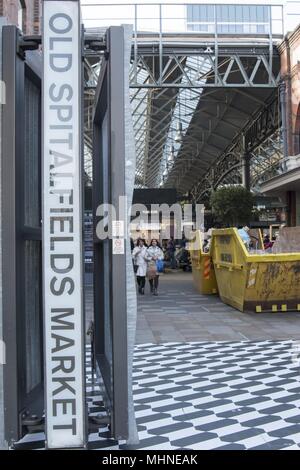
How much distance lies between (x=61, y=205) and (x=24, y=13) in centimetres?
1234

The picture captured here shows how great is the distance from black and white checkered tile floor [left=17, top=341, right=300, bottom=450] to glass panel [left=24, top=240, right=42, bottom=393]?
2.14 feet

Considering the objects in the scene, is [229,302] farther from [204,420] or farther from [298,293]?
[204,420]

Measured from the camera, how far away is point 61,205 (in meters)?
3.56

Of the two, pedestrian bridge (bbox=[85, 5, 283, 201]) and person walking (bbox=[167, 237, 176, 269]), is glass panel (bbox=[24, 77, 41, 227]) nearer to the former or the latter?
pedestrian bridge (bbox=[85, 5, 283, 201])

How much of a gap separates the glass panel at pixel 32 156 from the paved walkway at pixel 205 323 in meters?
4.74

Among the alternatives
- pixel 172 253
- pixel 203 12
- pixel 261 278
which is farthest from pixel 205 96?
pixel 261 278

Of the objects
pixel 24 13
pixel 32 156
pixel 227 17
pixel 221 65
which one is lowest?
pixel 32 156

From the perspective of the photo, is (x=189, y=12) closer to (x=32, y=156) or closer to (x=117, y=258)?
(x=32, y=156)

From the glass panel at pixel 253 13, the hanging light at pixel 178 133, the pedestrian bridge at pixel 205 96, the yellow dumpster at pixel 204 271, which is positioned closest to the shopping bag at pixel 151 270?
the yellow dumpster at pixel 204 271

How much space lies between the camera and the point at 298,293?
37.6ft

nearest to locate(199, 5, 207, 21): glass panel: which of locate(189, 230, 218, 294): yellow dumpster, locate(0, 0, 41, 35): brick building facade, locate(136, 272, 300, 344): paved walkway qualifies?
locate(0, 0, 41, 35): brick building facade

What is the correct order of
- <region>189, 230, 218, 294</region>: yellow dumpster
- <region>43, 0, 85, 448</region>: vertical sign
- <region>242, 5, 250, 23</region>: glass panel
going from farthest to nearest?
1. <region>242, 5, 250, 23</region>: glass panel
2. <region>189, 230, 218, 294</region>: yellow dumpster
3. <region>43, 0, 85, 448</region>: vertical sign

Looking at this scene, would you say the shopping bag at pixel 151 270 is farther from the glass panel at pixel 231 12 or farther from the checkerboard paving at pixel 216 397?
the glass panel at pixel 231 12

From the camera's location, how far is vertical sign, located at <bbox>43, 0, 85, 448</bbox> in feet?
11.6
